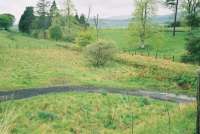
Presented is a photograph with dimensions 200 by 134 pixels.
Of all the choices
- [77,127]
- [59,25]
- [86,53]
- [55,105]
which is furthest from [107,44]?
[59,25]

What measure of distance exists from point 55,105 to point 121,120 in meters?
4.35

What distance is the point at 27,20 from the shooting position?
257 ft

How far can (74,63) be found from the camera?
41188 mm

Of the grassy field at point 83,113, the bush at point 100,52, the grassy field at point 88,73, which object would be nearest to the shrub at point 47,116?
the grassy field at point 83,113

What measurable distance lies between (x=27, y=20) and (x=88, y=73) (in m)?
46.3

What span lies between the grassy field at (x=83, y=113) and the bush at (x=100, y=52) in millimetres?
14424

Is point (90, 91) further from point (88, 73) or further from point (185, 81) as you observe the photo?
point (185, 81)

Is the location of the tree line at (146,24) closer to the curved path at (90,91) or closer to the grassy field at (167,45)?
the grassy field at (167,45)


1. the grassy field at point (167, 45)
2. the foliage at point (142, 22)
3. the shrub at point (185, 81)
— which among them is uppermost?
the foliage at point (142, 22)

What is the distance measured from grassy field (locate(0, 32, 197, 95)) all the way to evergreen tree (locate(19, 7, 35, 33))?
31.4 meters

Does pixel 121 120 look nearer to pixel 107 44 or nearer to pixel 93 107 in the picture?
pixel 93 107

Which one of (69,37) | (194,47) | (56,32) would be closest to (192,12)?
(69,37)

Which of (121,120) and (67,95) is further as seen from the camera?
(67,95)

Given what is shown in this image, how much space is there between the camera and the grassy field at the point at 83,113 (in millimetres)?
19188
